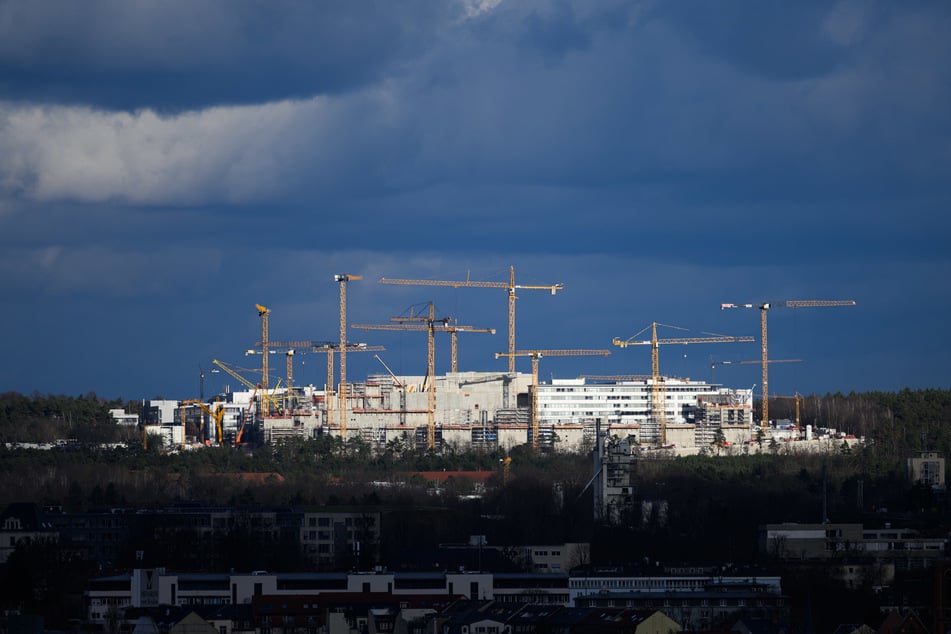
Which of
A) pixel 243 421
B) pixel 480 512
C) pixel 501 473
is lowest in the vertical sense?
pixel 480 512

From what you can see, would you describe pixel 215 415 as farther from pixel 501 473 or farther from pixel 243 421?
pixel 501 473

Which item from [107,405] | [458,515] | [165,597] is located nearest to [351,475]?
[458,515]

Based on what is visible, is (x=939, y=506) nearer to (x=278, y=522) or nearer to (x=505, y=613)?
(x=278, y=522)

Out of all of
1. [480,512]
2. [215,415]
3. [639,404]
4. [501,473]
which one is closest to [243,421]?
[215,415]

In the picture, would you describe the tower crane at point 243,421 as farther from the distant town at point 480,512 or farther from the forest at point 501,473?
the forest at point 501,473

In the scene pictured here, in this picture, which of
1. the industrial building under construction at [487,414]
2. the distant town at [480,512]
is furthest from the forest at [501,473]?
the industrial building under construction at [487,414]

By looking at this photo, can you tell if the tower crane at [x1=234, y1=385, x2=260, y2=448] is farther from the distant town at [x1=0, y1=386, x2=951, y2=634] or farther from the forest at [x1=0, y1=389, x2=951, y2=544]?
the forest at [x1=0, y1=389, x2=951, y2=544]

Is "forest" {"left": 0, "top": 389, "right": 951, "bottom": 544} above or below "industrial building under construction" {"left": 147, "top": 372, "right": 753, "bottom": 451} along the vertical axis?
below

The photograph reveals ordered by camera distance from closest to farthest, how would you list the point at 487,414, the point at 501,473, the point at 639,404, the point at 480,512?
the point at 480,512, the point at 501,473, the point at 487,414, the point at 639,404

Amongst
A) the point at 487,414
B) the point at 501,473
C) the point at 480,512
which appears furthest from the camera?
the point at 487,414

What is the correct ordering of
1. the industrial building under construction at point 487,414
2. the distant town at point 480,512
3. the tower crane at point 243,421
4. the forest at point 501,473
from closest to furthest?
the distant town at point 480,512 → the forest at point 501,473 → the industrial building under construction at point 487,414 → the tower crane at point 243,421

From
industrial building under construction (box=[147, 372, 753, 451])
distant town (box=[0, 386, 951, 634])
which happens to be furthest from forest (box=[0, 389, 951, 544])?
industrial building under construction (box=[147, 372, 753, 451])

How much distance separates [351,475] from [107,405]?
50456mm

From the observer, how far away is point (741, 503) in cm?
11738
